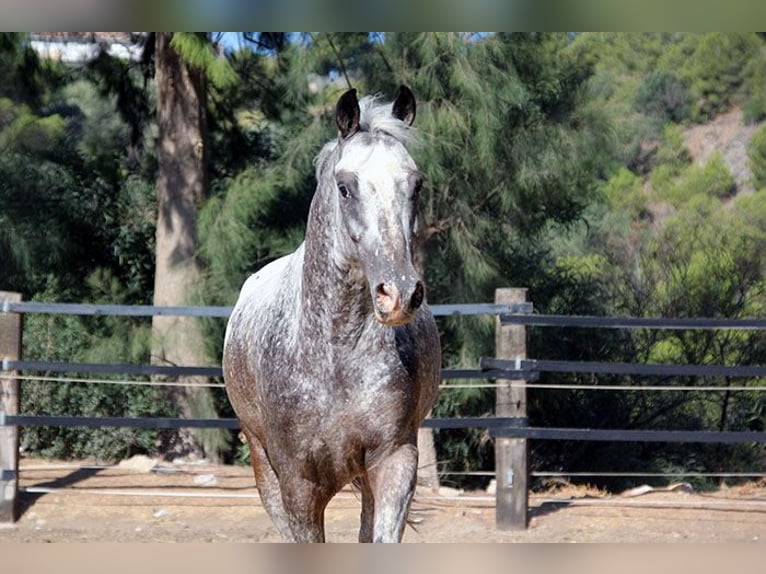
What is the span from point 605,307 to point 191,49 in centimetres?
399

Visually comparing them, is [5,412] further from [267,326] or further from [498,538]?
[267,326]

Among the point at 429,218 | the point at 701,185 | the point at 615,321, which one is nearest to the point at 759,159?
the point at 701,185

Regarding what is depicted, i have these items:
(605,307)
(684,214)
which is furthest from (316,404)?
(684,214)

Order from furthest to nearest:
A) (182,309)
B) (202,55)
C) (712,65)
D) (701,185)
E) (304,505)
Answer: (701,185)
(712,65)
(202,55)
(182,309)
(304,505)

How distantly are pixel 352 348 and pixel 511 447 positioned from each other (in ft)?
12.5

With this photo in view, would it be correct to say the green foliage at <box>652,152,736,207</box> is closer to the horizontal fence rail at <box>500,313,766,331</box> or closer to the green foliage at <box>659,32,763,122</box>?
the green foliage at <box>659,32,763,122</box>

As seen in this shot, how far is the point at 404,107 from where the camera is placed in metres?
3.40

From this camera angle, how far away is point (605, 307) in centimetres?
929

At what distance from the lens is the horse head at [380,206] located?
281cm

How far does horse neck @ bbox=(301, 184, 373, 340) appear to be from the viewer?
126 inches

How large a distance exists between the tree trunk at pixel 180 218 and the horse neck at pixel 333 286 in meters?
5.31

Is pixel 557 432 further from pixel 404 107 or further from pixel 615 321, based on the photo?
pixel 404 107

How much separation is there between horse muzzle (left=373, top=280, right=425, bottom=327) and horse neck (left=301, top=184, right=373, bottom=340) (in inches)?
13.6

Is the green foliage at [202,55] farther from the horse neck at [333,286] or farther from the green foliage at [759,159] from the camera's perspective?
the green foliage at [759,159]
